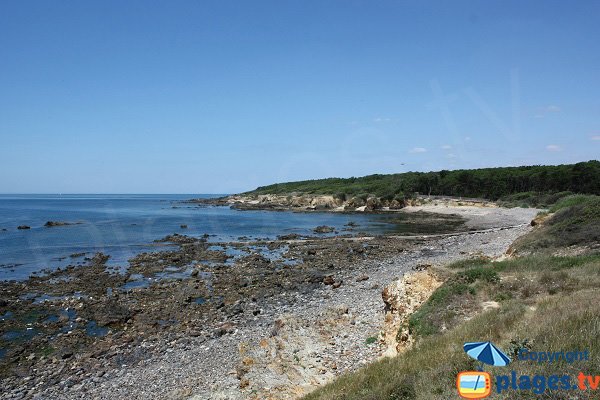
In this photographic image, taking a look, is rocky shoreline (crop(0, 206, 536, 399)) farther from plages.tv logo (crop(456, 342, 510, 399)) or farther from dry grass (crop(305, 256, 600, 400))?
plages.tv logo (crop(456, 342, 510, 399))

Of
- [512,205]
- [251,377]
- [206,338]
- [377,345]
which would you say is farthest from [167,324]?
[512,205]

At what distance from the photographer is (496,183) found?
91.6 metres

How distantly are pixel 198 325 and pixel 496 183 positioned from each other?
9160cm

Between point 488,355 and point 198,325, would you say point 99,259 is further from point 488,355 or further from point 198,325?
point 488,355

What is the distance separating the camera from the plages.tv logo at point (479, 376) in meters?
5.50

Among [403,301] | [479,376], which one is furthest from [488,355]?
[403,301]

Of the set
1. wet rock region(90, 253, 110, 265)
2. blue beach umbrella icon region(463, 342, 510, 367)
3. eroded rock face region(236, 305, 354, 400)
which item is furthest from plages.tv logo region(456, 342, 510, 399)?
wet rock region(90, 253, 110, 265)

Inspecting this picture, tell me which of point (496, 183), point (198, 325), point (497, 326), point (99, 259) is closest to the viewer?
point (497, 326)

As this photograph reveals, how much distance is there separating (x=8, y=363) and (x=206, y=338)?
25.0 ft

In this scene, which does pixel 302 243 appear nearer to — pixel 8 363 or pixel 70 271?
pixel 70 271

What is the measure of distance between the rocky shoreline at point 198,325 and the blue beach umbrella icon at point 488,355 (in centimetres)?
594

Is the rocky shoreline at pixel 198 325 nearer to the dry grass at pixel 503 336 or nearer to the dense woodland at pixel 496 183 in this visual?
the dry grass at pixel 503 336

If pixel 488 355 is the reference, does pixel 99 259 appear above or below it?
below

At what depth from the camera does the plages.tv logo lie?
550 centimetres
